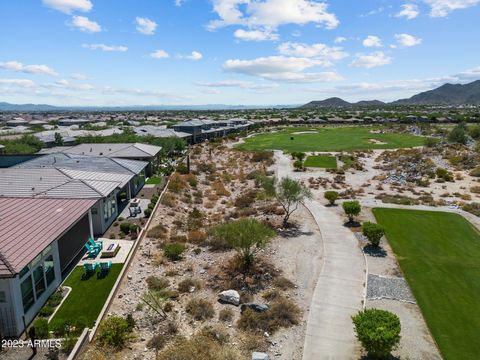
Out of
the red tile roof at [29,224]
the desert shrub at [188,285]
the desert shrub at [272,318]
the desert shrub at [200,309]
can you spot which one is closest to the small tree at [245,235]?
the desert shrub at [188,285]

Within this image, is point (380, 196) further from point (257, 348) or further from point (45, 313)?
point (45, 313)

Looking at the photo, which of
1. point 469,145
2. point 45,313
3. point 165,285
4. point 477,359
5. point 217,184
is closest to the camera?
point 477,359

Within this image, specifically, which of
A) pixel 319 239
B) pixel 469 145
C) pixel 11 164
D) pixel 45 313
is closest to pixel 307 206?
pixel 319 239

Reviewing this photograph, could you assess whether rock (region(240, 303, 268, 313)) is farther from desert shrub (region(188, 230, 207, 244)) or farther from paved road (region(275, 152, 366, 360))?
desert shrub (region(188, 230, 207, 244))

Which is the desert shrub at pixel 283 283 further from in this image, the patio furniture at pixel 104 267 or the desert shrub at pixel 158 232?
the desert shrub at pixel 158 232

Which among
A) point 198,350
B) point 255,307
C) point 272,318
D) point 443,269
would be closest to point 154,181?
point 255,307

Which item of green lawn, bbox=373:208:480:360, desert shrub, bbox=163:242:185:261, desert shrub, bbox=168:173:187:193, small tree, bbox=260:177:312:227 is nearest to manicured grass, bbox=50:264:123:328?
desert shrub, bbox=163:242:185:261

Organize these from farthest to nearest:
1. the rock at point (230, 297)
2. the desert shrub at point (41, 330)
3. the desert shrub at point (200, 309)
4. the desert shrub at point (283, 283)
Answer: the desert shrub at point (283, 283), the rock at point (230, 297), the desert shrub at point (200, 309), the desert shrub at point (41, 330)
